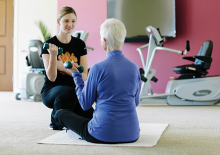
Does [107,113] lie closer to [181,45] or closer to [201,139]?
[201,139]

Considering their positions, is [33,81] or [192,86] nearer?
[192,86]

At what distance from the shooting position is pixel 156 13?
5.56 m

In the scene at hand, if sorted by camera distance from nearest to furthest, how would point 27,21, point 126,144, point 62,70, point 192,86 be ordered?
point 126,144 → point 62,70 → point 192,86 → point 27,21

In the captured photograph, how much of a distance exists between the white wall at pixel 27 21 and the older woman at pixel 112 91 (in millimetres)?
5177

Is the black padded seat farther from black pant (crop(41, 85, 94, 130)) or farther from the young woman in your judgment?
black pant (crop(41, 85, 94, 130))

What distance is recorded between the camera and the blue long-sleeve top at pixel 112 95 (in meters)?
1.65

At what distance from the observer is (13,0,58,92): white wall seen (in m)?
6.68

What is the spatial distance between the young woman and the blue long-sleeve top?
1.47 feet

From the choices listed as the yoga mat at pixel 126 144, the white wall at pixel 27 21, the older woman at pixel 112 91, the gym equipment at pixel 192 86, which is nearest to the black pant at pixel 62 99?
the yoga mat at pixel 126 144

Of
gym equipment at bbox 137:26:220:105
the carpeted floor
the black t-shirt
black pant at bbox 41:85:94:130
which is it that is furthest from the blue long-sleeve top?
gym equipment at bbox 137:26:220:105

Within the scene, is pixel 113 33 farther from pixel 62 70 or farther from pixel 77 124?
pixel 62 70

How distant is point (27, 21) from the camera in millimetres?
6824

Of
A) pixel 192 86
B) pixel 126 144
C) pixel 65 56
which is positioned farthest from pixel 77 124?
pixel 192 86

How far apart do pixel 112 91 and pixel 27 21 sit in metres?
5.68
